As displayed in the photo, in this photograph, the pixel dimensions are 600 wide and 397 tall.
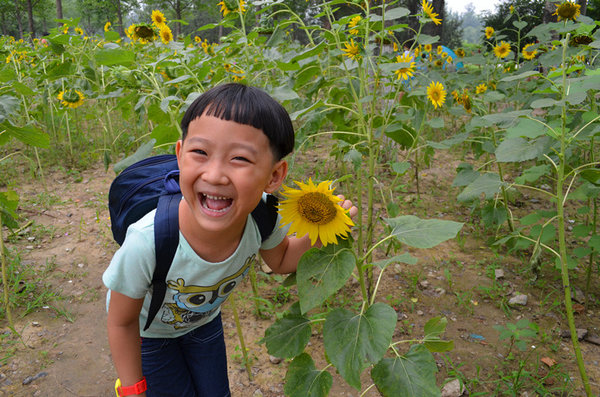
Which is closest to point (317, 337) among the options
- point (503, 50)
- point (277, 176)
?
point (277, 176)

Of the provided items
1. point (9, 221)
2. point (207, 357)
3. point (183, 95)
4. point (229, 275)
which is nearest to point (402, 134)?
point (183, 95)

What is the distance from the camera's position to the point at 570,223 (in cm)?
281

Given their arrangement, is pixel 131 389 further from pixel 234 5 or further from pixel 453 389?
pixel 234 5

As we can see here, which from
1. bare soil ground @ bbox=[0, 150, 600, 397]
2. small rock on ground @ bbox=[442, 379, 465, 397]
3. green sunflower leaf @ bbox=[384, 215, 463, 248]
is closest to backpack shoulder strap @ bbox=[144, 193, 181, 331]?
green sunflower leaf @ bbox=[384, 215, 463, 248]

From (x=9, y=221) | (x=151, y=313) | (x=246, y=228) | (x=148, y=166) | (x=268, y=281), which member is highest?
(x=148, y=166)

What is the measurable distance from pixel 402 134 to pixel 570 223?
1636 millimetres

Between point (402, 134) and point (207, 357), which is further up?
point (402, 134)

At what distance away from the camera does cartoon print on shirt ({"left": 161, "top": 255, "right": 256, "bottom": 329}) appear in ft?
3.74

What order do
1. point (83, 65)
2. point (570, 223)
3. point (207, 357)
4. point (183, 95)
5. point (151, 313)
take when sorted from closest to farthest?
point (151, 313), point (207, 357), point (183, 95), point (83, 65), point (570, 223)

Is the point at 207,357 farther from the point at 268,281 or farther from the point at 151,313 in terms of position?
the point at 268,281

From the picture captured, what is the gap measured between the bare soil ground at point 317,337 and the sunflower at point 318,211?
3.36 ft

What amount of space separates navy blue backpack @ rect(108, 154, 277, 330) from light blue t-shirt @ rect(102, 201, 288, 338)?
0.07ft

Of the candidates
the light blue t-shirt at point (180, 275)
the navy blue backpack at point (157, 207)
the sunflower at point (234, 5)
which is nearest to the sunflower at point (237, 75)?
the sunflower at point (234, 5)

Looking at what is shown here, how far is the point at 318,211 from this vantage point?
35.3 inches
